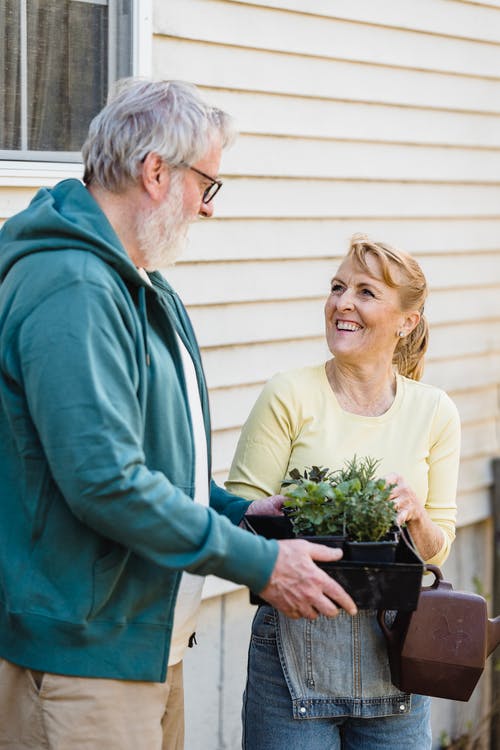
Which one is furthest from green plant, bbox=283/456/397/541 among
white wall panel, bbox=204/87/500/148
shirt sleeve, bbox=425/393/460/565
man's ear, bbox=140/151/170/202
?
white wall panel, bbox=204/87/500/148

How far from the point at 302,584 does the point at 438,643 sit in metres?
0.54

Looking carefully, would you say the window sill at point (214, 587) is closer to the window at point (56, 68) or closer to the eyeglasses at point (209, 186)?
the window at point (56, 68)

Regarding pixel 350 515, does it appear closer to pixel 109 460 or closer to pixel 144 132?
pixel 109 460

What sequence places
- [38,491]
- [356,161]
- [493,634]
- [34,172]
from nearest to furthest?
1. [38,491]
2. [493,634]
3. [34,172]
4. [356,161]

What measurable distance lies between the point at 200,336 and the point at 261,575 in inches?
78.2

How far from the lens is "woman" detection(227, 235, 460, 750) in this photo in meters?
2.59

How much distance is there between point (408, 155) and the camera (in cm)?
482

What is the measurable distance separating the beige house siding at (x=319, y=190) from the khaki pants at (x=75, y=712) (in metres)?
1.65

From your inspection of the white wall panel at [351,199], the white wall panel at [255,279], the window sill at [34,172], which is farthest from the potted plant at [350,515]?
the white wall panel at [351,199]

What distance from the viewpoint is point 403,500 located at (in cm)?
256

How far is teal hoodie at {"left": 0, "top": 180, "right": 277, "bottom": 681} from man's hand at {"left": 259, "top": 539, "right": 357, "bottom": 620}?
0.05 meters

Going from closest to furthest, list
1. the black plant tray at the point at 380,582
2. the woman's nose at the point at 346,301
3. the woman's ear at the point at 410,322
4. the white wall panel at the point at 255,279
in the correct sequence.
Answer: the black plant tray at the point at 380,582
the woman's nose at the point at 346,301
the woman's ear at the point at 410,322
the white wall panel at the point at 255,279

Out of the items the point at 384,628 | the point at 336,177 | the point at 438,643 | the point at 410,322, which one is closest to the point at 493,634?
the point at 438,643

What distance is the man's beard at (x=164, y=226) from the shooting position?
2219 mm
